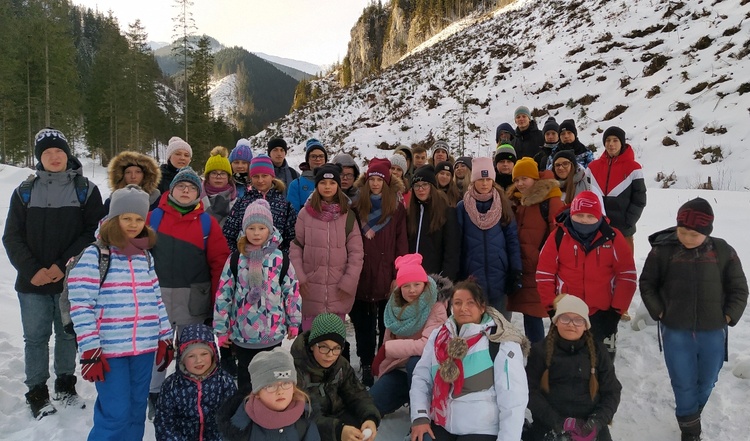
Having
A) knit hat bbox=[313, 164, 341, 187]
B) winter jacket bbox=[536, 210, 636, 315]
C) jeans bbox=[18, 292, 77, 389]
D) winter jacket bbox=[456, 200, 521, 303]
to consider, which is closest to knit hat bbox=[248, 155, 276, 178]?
knit hat bbox=[313, 164, 341, 187]

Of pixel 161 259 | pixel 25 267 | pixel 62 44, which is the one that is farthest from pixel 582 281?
pixel 62 44

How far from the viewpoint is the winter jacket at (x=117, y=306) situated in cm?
268

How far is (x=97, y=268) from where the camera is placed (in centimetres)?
275

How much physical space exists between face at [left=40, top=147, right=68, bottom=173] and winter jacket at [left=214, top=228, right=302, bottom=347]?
1.55 metres

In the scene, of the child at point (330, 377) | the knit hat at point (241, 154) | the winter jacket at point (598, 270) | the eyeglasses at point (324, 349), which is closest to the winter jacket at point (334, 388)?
the child at point (330, 377)

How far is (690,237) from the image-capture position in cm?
309

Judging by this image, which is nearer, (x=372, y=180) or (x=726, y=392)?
(x=726, y=392)

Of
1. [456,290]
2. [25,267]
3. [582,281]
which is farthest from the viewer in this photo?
[582,281]

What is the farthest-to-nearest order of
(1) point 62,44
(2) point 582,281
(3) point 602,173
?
1. (1) point 62,44
2. (3) point 602,173
3. (2) point 582,281

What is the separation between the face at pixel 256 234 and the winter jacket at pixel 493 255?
1962 millimetres

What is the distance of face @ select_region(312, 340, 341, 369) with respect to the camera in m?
2.99

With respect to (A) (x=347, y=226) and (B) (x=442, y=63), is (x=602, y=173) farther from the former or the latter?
(B) (x=442, y=63)

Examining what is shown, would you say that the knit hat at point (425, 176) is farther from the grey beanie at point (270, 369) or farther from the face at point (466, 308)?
the grey beanie at point (270, 369)

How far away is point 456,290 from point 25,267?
3192 mm
